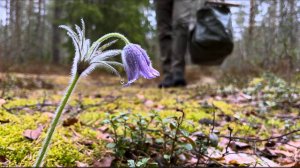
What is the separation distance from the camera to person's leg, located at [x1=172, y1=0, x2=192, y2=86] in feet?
18.3

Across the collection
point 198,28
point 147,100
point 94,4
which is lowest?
point 147,100

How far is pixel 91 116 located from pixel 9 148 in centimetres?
117

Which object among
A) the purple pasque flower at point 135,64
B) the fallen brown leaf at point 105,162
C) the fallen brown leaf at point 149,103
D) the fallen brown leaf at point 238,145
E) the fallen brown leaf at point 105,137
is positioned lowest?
the fallen brown leaf at point 149,103

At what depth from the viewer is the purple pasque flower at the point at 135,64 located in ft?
3.81

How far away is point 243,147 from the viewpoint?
7.48ft

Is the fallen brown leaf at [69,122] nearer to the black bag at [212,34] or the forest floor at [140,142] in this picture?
the forest floor at [140,142]

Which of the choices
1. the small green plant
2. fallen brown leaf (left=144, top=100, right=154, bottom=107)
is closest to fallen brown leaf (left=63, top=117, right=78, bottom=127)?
the small green plant

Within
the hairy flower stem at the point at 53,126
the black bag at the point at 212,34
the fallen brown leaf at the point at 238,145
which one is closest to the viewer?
the hairy flower stem at the point at 53,126

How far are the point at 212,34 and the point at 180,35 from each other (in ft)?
3.90

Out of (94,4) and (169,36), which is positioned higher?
(94,4)

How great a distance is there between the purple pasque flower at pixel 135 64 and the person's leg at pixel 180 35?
178 inches

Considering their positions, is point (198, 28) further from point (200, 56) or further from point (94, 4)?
point (94, 4)

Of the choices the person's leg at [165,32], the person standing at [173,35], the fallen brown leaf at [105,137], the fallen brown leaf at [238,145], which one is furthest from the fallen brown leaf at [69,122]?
the person's leg at [165,32]

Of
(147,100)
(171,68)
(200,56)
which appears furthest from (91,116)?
(171,68)
